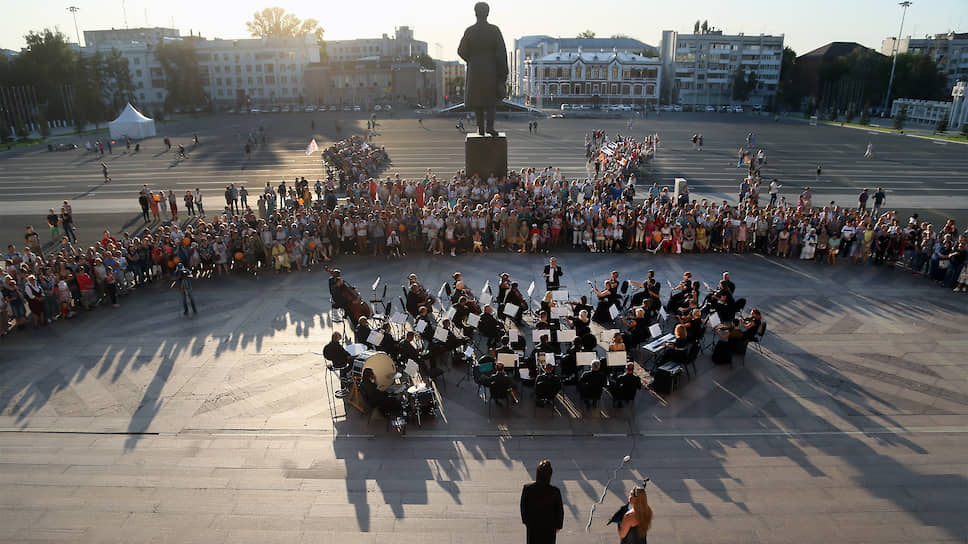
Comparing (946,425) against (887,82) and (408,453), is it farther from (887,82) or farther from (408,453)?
(887,82)

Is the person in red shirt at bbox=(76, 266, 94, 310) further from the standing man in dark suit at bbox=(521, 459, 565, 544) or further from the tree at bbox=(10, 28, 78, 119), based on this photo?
the tree at bbox=(10, 28, 78, 119)

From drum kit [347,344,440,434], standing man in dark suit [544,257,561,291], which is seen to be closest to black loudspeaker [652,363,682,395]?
drum kit [347,344,440,434]

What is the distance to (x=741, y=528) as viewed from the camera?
767 centimetres

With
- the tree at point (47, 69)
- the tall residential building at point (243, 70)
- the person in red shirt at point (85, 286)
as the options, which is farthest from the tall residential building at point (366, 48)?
the person in red shirt at point (85, 286)

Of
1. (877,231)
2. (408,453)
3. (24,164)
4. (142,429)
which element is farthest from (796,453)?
(24,164)

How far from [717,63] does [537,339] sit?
127936mm

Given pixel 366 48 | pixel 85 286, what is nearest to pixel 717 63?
pixel 366 48

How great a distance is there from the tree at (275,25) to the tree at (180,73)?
30.0 metres

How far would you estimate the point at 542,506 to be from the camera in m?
6.07

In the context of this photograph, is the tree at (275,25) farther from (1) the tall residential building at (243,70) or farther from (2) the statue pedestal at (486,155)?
(2) the statue pedestal at (486,155)

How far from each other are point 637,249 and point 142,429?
1580 centimetres

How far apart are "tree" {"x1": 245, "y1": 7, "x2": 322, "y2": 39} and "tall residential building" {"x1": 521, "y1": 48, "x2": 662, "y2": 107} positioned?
200 feet

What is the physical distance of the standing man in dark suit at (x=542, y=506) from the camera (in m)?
6.07

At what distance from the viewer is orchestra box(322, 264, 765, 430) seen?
34.1 feet
